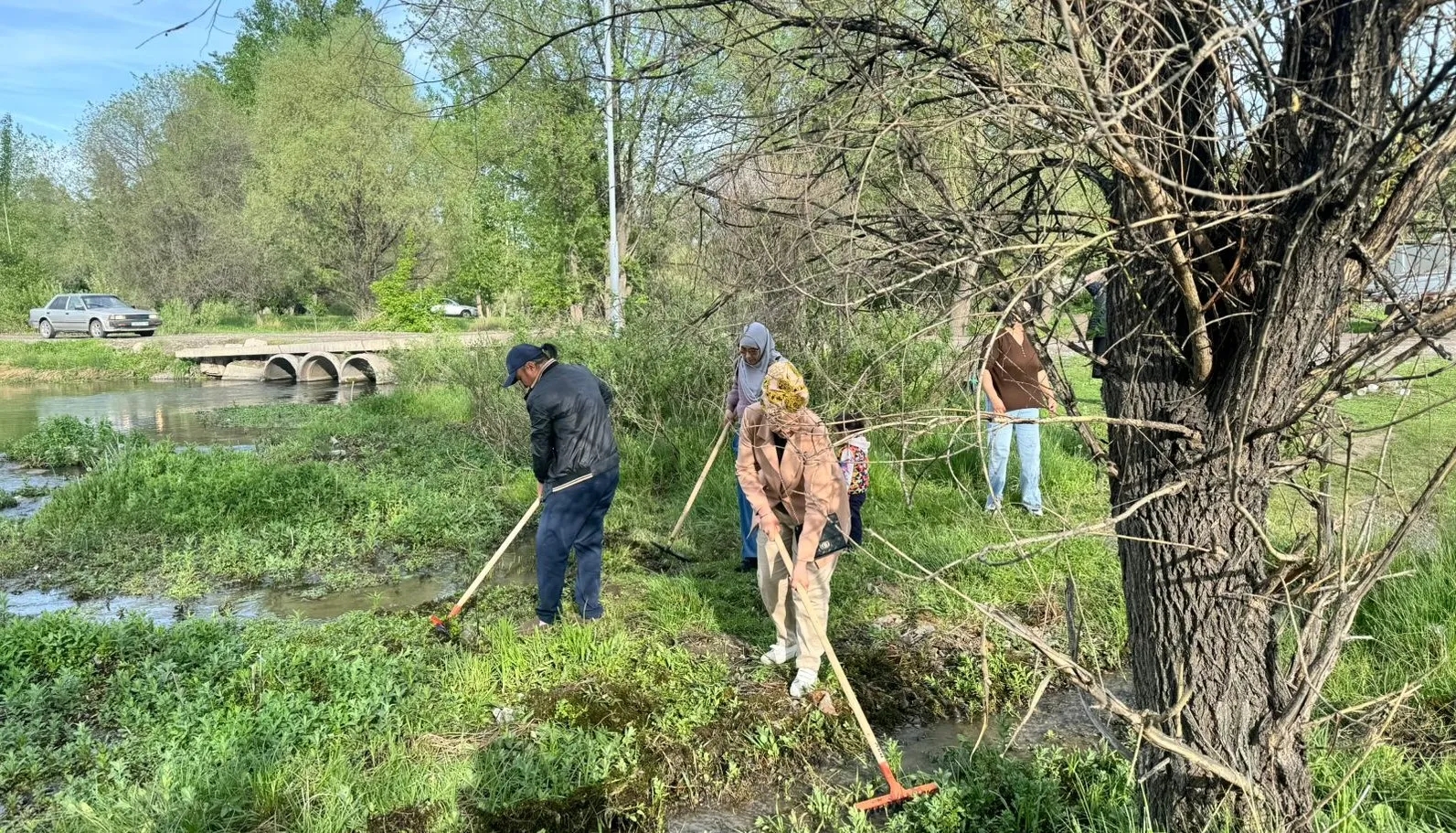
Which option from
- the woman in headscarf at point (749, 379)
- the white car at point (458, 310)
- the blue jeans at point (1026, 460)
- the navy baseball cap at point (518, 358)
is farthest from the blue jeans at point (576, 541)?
the white car at point (458, 310)

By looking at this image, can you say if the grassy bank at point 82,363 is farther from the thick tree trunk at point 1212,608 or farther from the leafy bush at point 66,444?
the thick tree trunk at point 1212,608

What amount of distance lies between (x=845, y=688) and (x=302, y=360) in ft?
75.5

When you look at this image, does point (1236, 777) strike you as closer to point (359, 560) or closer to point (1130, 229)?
point (1130, 229)

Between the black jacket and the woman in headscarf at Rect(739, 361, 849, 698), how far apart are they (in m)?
1.25

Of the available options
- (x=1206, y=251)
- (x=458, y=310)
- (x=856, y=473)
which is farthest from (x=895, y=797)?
(x=458, y=310)

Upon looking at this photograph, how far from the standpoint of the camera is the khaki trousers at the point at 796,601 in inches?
171

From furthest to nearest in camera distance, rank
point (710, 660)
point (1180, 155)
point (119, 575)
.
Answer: point (119, 575), point (710, 660), point (1180, 155)

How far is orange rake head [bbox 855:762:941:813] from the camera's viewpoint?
3.44 meters

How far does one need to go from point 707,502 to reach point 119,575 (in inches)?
190

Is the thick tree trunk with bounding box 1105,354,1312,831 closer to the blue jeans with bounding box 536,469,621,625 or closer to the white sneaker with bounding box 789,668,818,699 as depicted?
the white sneaker with bounding box 789,668,818,699

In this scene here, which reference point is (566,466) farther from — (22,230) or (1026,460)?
(22,230)

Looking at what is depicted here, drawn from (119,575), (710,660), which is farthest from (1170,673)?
(119,575)

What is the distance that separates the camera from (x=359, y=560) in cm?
729

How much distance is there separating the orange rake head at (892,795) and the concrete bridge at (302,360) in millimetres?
21081
